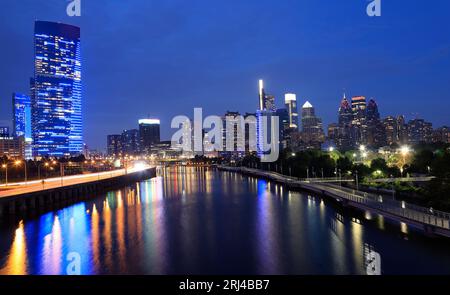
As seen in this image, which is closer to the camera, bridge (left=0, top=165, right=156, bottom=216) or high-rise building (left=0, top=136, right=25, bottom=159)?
bridge (left=0, top=165, right=156, bottom=216)

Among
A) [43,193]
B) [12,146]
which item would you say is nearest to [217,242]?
[43,193]

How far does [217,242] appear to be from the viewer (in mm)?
29734

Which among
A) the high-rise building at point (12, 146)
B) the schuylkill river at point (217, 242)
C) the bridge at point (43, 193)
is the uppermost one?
the high-rise building at point (12, 146)

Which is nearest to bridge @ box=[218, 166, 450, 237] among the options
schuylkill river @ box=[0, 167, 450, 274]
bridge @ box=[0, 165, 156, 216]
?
schuylkill river @ box=[0, 167, 450, 274]

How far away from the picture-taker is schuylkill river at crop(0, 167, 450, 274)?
2314 cm

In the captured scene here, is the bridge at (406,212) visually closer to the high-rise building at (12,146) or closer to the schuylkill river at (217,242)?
the schuylkill river at (217,242)

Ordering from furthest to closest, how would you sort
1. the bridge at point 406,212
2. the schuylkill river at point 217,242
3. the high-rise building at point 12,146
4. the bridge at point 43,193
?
the high-rise building at point 12,146 → the bridge at point 43,193 → the bridge at point 406,212 → the schuylkill river at point 217,242

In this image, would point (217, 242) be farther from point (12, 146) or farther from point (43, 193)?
point (12, 146)

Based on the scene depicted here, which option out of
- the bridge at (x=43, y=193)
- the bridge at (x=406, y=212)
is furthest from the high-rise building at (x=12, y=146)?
the bridge at (x=406, y=212)

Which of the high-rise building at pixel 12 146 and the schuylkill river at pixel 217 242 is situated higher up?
the high-rise building at pixel 12 146

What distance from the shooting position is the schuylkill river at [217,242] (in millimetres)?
23141

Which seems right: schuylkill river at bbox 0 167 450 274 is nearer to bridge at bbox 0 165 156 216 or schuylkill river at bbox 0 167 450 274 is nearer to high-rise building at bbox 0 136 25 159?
bridge at bbox 0 165 156 216
